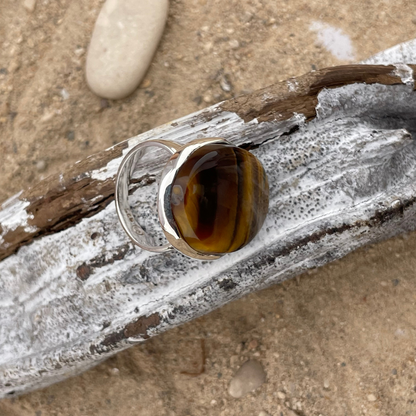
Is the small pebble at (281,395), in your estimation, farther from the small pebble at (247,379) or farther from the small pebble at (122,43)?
the small pebble at (122,43)

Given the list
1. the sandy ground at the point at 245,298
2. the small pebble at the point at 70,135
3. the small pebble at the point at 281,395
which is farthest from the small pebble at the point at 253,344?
the small pebble at the point at 70,135

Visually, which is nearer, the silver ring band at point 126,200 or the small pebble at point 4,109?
the silver ring band at point 126,200

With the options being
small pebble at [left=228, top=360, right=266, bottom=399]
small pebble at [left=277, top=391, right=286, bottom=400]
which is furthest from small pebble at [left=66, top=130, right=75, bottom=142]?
small pebble at [left=277, top=391, right=286, bottom=400]

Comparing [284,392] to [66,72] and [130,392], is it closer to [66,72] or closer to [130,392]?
[130,392]

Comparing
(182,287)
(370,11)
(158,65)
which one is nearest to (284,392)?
(182,287)

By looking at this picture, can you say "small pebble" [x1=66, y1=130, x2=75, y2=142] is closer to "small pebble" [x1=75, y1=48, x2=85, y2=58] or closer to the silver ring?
"small pebble" [x1=75, y1=48, x2=85, y2=58]
